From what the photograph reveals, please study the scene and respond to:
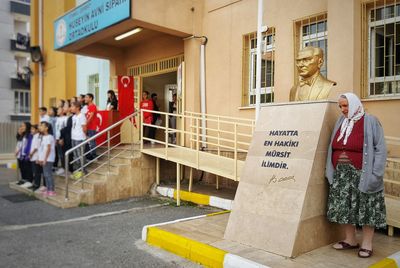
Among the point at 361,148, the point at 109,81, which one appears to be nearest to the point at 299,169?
the point at 361,148

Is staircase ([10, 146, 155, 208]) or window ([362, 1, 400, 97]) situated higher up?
window ([362, 1, 400, 97])

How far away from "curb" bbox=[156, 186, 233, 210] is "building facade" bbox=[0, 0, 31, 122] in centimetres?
2037

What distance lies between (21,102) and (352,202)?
26.2 m

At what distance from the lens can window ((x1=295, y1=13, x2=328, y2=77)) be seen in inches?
274

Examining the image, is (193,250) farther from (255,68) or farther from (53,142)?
(255,68)

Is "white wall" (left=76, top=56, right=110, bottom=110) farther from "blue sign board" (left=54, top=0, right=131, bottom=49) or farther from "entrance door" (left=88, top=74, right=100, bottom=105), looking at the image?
"blue sign board" (left=54, top=0, right=131, bottom=49)

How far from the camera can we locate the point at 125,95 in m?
9.46

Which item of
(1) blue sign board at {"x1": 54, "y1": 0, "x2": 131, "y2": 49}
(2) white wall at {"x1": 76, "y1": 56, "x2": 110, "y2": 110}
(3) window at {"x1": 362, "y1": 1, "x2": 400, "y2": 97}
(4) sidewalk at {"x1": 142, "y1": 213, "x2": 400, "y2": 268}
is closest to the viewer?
(4) sidewalk at {"x1": 142, "y1": 213, "x2": 400, "y2": 268}

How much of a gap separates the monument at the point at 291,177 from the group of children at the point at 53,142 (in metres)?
4.38

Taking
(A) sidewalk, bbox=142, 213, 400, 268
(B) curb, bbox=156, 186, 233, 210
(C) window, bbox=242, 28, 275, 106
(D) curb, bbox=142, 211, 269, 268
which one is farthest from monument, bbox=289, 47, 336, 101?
(C) window, bbox=242, 28, 275, 106

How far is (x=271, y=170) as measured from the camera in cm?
434

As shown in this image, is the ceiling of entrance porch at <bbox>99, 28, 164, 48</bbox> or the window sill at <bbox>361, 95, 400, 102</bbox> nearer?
the window sill at <bbox>361, 95, 400, 102</bbox>

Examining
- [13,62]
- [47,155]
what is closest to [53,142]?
[47,155]

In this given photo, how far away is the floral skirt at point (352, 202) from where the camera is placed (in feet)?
12.3
